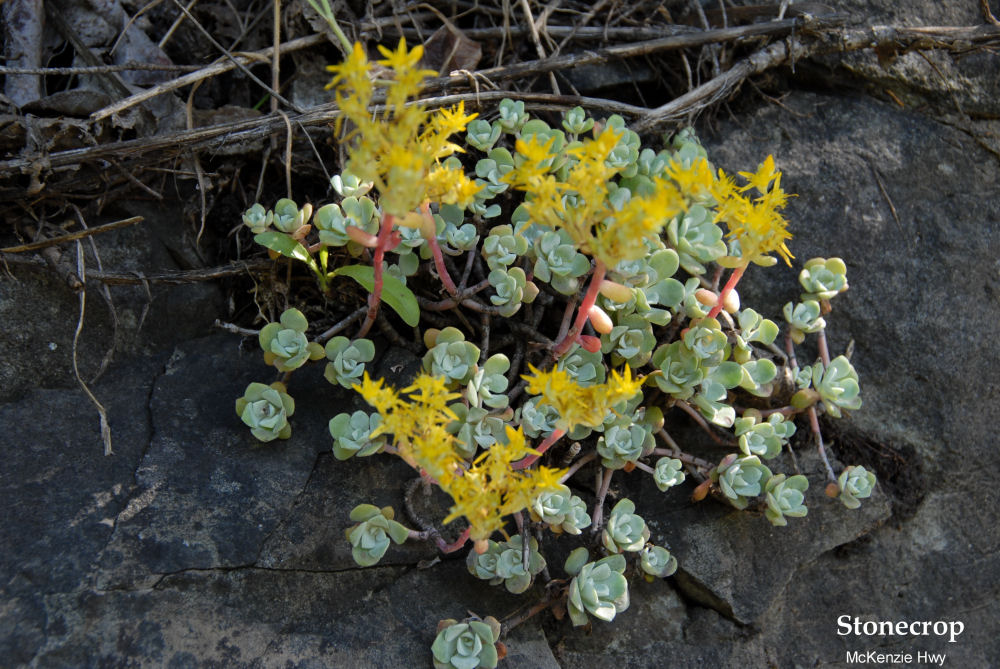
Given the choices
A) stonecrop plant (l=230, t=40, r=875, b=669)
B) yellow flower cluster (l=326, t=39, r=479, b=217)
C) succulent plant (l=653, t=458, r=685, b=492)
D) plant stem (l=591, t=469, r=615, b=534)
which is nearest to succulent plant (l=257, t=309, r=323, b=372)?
stonecrop plant (l=230, t=40, r=875, b=669)

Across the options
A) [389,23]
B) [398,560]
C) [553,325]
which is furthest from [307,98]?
[398,560]

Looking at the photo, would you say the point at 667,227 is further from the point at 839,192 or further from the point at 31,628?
the point at 31,628

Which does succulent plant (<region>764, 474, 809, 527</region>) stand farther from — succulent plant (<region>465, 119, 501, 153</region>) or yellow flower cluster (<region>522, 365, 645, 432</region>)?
succulent plant (<region>465, 119, 501, 153</region>)

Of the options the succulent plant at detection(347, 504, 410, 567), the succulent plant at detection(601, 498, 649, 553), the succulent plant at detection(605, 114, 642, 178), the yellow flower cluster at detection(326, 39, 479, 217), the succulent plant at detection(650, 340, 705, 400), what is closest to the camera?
the yellow flower cluster at detection(326, 39, 479, 217)

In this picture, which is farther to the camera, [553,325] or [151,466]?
[553,325]

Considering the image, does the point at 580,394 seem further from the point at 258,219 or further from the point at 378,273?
the point at 258,219
